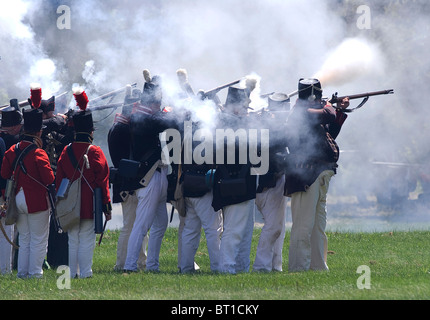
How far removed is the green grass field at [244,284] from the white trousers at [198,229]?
22 centimetres

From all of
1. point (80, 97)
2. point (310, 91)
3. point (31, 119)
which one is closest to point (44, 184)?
point (31, 119)

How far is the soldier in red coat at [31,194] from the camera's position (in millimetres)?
9969

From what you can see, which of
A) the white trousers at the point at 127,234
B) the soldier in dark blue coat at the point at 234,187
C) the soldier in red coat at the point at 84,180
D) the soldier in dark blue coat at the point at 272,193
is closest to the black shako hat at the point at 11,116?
the soldier in red coat at the point at 84,180

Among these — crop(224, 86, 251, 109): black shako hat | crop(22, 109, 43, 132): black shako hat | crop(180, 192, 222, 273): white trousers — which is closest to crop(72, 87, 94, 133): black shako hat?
crop(22, 109, 43, 132): black shako hat

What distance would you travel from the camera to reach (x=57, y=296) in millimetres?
8344

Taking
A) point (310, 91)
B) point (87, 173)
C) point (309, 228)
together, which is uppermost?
point (310, 91)

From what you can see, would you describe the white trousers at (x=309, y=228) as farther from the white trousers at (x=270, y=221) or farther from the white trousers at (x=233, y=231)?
the white trousers at (x=233, y=231)

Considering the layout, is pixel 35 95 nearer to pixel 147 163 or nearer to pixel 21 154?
pixel 21 154

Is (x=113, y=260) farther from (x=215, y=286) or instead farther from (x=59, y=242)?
(x=215, y=286)

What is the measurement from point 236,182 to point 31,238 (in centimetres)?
230

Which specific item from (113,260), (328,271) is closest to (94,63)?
(113,260)

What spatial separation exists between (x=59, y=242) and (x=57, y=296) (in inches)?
113

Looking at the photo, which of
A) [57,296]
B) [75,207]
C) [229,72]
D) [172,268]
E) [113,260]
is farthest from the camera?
[229,72]

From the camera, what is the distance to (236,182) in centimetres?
997
